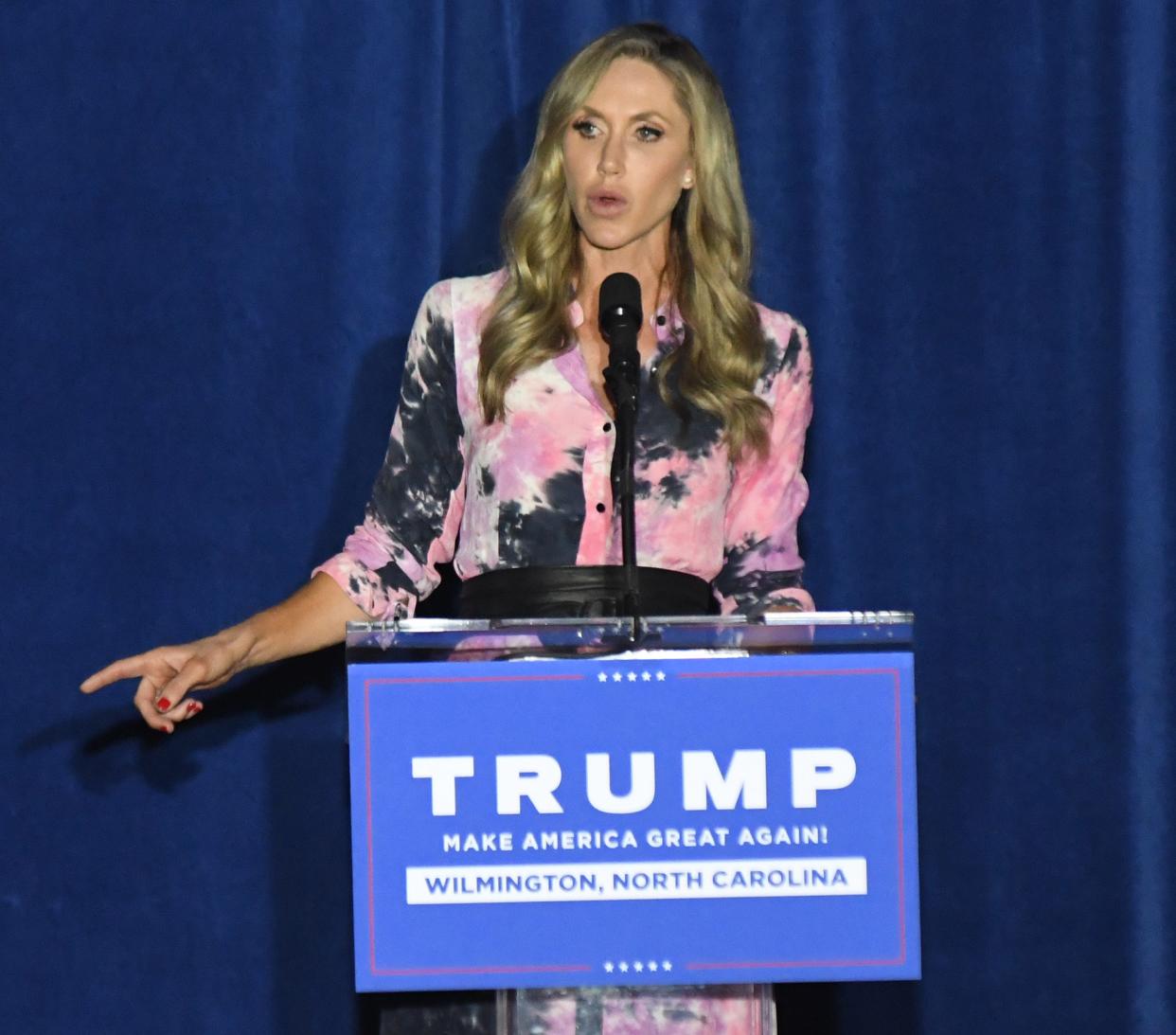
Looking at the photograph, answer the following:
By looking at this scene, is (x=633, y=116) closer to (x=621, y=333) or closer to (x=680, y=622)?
(x=621, y=333)

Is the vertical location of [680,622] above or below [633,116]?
below

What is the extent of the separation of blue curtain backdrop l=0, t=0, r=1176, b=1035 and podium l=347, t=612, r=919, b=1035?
4.81 feet

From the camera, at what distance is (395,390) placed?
9.25 feet

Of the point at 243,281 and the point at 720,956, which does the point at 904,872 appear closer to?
the point at 720,956

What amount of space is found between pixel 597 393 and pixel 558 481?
0.12 m

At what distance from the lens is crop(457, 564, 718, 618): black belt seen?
6.32ft

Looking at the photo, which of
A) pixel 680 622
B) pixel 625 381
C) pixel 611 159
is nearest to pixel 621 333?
pixel 625 381

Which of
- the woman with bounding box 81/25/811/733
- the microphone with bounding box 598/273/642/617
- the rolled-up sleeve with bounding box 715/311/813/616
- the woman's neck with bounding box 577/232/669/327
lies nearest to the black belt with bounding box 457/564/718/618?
the woman with bounding box 81/25/811/733

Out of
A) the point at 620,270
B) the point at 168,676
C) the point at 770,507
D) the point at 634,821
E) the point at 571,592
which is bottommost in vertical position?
the point at 634,821

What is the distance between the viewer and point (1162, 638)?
9.33ft

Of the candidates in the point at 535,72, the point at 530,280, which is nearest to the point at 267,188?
the point at 535,72

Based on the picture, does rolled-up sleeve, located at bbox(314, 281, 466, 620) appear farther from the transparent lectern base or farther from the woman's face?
the transparent lectern base

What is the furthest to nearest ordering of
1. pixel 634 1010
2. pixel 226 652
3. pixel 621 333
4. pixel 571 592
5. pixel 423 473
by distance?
pixel 423 473 → pixel 571 592 → pixel 226 652 → pixel 621 333 → pixel 634 1010

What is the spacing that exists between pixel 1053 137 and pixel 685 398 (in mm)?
1107
